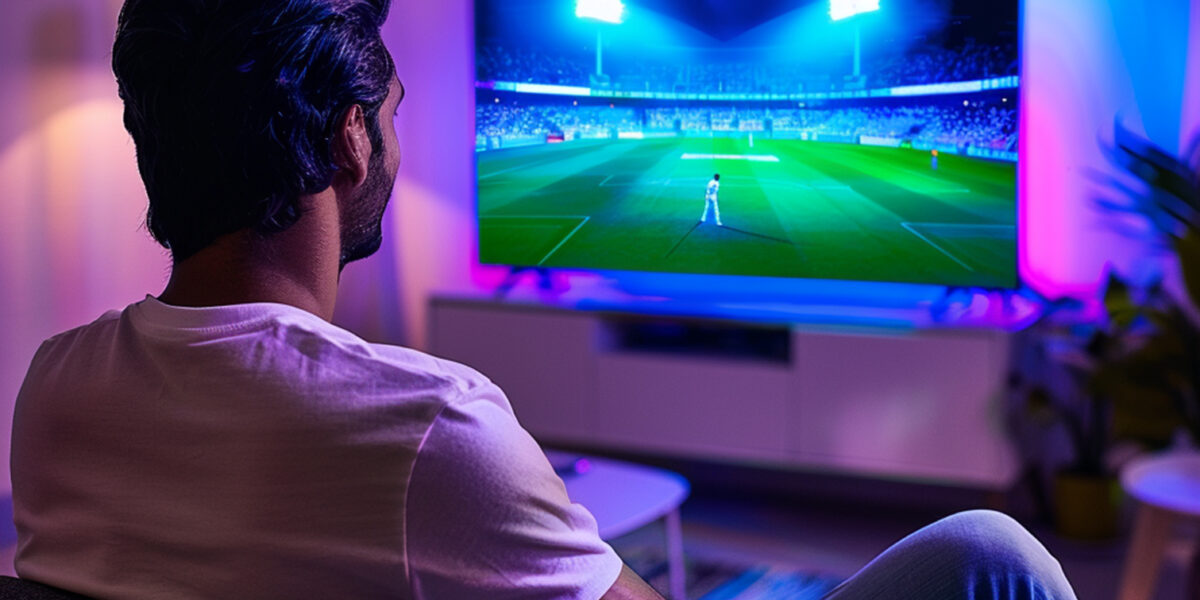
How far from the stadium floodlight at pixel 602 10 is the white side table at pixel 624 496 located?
5.29ft

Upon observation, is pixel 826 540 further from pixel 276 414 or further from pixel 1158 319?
pixel 276 414

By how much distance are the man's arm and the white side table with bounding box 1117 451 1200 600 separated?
1.68 metres

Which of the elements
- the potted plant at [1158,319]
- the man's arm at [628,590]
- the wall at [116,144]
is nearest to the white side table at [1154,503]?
the potted plant at [1158,319]

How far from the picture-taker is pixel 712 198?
3.68 metres

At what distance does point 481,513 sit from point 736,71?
314 centimetres

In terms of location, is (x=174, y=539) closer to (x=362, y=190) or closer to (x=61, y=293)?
(x=362, y=190)

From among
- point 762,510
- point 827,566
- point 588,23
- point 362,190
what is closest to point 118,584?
point 362,190

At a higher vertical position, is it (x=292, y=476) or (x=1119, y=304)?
(x=292, y=476)

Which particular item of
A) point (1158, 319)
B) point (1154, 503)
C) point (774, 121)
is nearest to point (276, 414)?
point (1154, 503)

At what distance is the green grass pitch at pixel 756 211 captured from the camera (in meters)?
3.34

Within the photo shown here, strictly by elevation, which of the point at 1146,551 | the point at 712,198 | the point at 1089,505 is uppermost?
the point at 712,198

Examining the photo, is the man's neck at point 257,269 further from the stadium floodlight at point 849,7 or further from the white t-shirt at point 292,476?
the stadium floodlight at point 849,7

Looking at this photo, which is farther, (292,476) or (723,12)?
(723,12)

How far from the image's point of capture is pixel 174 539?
74 cm
